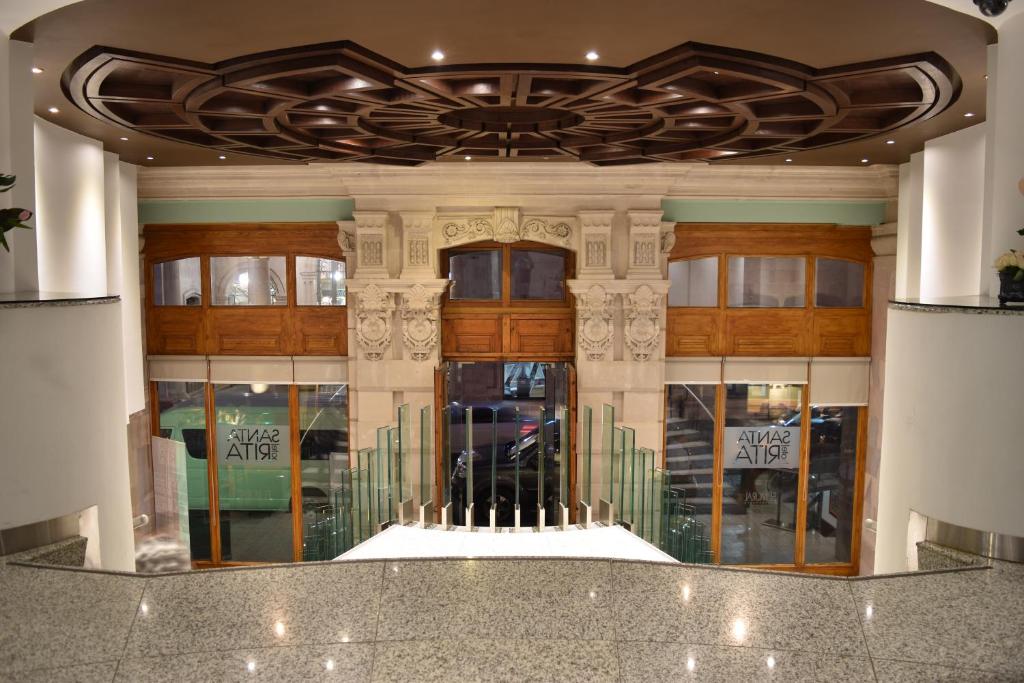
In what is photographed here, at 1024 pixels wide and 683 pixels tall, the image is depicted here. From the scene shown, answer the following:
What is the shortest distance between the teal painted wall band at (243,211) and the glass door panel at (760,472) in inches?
186

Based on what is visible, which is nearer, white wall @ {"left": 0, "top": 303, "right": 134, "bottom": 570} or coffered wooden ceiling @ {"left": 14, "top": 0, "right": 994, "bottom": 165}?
white wall @ {"left": 0, "top": 303, "right": 134, "bottom": 570}

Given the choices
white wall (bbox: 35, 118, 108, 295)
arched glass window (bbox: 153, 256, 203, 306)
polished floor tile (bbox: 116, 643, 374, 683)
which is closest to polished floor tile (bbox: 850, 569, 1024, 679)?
polished floor tile (bbox: 116, 643, 374, 683)

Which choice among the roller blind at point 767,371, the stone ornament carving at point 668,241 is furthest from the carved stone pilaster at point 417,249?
the roller blind at point 767,371

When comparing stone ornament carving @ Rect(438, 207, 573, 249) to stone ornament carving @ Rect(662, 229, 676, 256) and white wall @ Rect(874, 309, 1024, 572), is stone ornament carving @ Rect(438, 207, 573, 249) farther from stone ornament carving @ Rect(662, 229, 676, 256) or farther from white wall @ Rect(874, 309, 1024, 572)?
white wall @ Rect(874, 309, 1024, 572)

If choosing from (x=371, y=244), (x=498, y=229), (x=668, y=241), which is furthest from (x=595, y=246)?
(x=371, y=244)

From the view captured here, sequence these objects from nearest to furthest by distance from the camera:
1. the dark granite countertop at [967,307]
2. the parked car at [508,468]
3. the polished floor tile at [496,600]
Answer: the polished floor tile at [496,600] < the dark granite countertop at [967,307] < the parked car at [508,468]

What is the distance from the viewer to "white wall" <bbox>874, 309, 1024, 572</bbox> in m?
3.90

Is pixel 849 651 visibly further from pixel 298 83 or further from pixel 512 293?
pixel 512 293

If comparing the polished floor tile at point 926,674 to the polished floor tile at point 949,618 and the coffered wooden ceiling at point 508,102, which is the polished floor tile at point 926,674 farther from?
the coffered wooden ceiling at point 508,102

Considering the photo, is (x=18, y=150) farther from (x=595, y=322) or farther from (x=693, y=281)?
(x=693, y=281)

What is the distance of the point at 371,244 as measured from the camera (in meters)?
8.80

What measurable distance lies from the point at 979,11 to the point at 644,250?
4791 mm

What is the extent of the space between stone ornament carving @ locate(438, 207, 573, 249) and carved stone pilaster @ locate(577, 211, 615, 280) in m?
0.19

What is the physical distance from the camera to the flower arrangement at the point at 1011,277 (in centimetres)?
407
